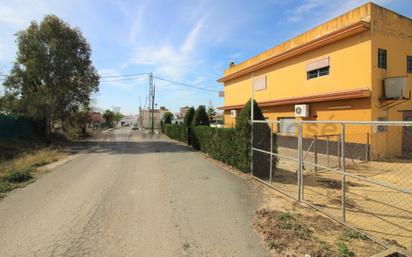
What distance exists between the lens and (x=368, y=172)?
34.7ft

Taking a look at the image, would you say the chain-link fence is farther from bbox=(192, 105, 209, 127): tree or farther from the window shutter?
bbox=(192, 105, 209, 127): tree

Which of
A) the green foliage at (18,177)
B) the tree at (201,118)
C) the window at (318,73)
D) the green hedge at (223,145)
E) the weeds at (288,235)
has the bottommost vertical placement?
the weeds at (288,235)

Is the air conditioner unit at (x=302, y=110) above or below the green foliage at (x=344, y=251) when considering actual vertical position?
above

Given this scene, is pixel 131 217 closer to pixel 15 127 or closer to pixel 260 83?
pixel 260 83

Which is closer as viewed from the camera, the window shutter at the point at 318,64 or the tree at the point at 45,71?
the window shutter at the point at 318,64

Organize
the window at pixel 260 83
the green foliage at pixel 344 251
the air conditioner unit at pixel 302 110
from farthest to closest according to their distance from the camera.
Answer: the window at pixel 260 83 < the air conditioner unit at pixel 302 110 < the green foliage at pixel 344 251

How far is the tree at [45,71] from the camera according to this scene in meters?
19.3

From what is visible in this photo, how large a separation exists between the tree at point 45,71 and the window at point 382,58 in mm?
20413

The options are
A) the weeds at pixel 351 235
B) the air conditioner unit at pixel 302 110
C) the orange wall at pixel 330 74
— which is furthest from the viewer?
the air conditioner unit at pixel 302 110

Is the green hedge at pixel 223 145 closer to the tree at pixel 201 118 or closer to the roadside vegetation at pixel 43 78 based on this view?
the tree at pixel 201 118

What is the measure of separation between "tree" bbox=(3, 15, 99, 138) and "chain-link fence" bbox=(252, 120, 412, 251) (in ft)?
55.3

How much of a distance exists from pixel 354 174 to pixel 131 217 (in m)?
8.55

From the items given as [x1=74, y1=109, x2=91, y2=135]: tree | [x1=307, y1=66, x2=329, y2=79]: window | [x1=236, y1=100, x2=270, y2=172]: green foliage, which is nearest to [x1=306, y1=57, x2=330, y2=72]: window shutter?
[x1=307, y1=66, x2=329, y2=79]: window

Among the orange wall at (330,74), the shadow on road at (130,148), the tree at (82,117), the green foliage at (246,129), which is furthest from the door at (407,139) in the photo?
the tree at (82,117)
